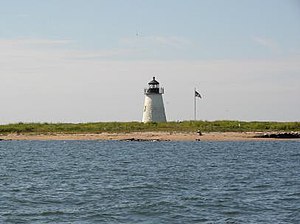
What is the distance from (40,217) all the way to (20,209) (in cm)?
199

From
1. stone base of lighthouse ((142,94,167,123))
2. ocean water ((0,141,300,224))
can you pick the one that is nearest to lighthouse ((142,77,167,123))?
stone base of lighthouse ((142,94,167,123))

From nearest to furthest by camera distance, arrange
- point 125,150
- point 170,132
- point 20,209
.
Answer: point 20,209 < point 125,150 < point 170,132

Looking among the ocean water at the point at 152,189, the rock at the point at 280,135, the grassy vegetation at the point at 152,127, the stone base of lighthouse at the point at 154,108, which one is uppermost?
the stone base of lighthouse at the point at 154,108

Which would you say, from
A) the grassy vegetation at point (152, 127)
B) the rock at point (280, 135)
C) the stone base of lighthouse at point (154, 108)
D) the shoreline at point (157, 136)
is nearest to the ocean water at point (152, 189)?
the rock at point (280, 135)

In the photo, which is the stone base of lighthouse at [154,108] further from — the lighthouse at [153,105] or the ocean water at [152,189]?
the ocean water at [152,189]

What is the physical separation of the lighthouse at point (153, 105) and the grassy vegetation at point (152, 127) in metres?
2.10

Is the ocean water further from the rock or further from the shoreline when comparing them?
the shoreline

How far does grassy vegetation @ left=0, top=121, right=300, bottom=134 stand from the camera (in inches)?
3300

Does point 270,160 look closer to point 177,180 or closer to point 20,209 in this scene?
point 177,180

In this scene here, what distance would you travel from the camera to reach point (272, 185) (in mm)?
33188

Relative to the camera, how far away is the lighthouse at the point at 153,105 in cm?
9088

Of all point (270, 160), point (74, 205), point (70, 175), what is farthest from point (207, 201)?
point (270, 160)

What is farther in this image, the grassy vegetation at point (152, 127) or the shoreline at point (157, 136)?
the grassy vegetation at point (152, 127)

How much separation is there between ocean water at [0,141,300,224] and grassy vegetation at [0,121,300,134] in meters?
27.0
